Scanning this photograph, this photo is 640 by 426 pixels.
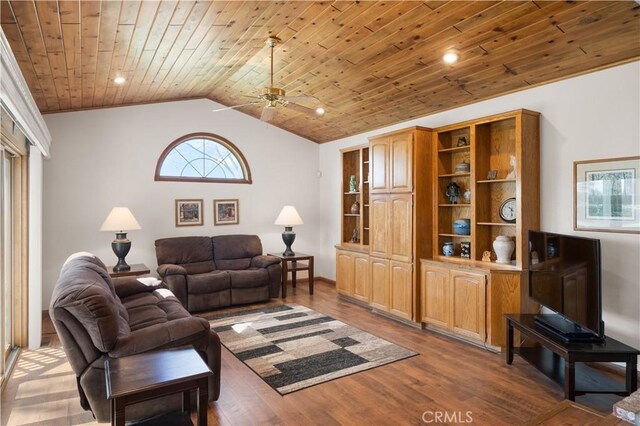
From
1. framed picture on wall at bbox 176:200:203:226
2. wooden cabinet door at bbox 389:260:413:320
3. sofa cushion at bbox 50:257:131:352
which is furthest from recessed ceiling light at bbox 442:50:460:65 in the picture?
framed picture on wall at bbox 176:200:203:226

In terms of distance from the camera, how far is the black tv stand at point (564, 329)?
2936mm

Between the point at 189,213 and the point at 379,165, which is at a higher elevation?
the point at 379,165

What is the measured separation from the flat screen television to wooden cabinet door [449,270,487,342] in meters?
0.49

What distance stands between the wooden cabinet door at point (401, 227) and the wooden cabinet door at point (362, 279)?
24.5 inches

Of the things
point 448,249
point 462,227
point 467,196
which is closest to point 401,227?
point 448,249

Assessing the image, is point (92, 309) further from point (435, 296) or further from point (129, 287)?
point (435, 296)

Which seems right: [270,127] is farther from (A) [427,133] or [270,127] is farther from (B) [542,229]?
(B) [542,229]

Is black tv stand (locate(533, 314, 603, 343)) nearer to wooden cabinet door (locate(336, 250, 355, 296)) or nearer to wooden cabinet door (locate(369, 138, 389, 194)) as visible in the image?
wooden cabinet door (locate(369, 138, 389, 194))

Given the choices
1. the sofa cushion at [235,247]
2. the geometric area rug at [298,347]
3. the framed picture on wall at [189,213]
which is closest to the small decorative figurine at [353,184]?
the sofa cushion at [235,247]

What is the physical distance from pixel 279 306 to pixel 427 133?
3.14 m

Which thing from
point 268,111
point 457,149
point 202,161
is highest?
point 268,111

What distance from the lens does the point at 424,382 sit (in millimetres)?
3248

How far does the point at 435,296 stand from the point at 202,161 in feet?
13.9

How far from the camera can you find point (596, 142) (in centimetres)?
353
